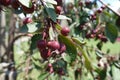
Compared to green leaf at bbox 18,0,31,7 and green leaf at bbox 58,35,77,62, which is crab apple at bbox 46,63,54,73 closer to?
green leaf at bbox 58,35,77,62

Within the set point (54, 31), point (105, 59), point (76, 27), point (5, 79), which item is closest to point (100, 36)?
point (76, 27)

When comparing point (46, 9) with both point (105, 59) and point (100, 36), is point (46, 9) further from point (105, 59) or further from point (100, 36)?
point (100, 36)

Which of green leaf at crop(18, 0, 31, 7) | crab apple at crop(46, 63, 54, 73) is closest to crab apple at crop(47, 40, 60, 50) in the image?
green leaf at crop(18, 0, 31, 7)

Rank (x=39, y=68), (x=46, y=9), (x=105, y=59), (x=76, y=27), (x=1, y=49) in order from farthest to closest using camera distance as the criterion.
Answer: (x=1, y=49) → (x=39, y=68) → (x=76, y=27) → (x=105, y=59) → (x=46, y=9)

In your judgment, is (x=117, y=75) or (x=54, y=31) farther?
(x=117, y=75)

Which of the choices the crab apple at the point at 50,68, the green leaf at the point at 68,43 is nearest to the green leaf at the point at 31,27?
the green leaf at the point at 68,43

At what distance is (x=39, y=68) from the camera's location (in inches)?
122

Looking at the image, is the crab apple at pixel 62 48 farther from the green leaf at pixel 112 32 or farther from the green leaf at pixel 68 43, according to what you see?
the green leaf at pixel 112 32

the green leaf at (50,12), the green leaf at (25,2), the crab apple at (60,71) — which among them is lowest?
the crab apple at (60,71)

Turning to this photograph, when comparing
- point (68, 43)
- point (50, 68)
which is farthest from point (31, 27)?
point (50, 68)

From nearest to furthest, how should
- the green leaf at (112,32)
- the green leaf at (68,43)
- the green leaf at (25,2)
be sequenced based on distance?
the green leaf at (25,2) < the green leaf at (68,43) < the green leaf at (112,32)

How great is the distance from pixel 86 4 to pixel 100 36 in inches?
11.8

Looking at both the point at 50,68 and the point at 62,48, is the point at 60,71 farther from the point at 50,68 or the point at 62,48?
the point at 62,48

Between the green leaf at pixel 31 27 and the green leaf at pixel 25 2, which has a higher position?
the green leaf at pixel 25 2
